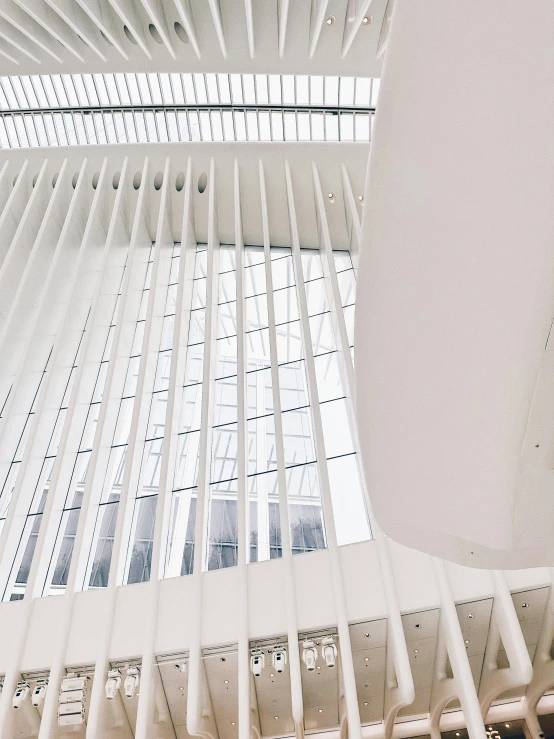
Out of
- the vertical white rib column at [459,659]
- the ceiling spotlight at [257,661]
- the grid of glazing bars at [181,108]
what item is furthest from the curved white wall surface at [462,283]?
the grid of glazing bars at [181,108]

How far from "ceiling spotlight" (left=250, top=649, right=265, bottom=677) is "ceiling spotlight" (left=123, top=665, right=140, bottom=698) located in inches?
33.1

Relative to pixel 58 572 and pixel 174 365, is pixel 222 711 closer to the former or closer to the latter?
pixel 58 572

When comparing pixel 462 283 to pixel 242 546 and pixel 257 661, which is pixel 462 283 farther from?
pixel 242 546

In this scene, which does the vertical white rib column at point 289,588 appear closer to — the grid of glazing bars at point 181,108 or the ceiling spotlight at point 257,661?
the ceiling spotlight at point 257,661

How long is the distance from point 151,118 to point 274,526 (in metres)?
6.48

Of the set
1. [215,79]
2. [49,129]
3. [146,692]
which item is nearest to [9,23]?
[49,129]

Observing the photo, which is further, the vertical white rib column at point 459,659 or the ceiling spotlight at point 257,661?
the ceiling spotlight at point 257,661

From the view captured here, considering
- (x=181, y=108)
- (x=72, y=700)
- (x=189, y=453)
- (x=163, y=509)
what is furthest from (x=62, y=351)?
(x=181, y=108)

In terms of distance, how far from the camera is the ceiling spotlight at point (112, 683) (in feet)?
14.3

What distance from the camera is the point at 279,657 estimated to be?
173 inches

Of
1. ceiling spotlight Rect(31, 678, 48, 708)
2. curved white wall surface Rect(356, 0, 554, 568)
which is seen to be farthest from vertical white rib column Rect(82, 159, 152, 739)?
curved white wall surface Rect(356, 0, 554, 568)

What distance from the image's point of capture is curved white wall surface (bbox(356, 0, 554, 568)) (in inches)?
54.4

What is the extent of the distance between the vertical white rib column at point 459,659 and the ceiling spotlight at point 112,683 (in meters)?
2.30

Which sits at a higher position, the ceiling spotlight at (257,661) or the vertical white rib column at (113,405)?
the vertical white rib column at (113,405)
